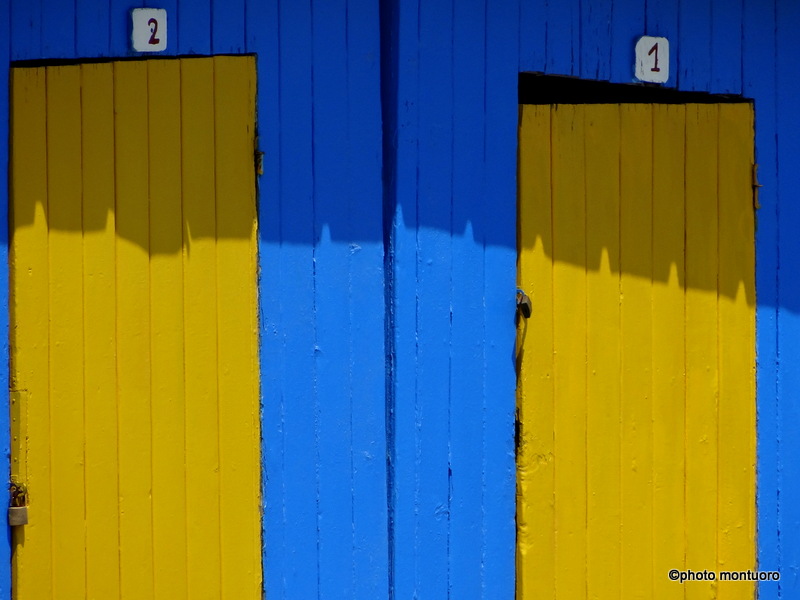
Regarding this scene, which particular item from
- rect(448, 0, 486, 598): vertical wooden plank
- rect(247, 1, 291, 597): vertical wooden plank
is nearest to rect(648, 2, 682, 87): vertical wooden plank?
rect(448, 0, 486, 598): vertical wooden plank

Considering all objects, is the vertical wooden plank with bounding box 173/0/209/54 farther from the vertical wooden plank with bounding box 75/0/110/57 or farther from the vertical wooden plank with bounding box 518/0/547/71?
the vertical wooden plank with bounding box 518/0/547/71

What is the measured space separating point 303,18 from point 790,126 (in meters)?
2.10


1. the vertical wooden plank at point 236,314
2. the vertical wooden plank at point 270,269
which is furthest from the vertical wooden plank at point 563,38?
the vertical wooden plank at point 236,314

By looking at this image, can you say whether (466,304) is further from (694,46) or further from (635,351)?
(694,46)

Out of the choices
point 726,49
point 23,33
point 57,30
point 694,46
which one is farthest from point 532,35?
point 23,33

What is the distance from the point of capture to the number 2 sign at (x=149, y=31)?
3742 mm

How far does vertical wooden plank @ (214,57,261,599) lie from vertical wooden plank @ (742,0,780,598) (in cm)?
209

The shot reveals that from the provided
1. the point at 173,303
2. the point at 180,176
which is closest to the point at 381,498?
the point at 173,303

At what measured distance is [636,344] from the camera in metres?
4.10

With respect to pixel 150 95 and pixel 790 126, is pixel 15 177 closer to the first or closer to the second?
pixel 150 95

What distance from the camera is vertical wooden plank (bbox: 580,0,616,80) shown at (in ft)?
13.5

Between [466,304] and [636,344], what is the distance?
0.74 m

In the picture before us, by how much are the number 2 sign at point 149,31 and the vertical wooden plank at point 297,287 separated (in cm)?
44

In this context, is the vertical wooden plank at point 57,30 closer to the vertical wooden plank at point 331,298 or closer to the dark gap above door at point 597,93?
the vertical wooden plank at point 331,298
